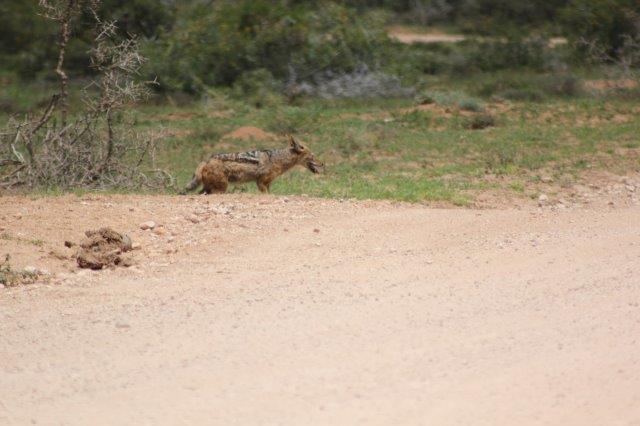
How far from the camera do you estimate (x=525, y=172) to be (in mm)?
13953

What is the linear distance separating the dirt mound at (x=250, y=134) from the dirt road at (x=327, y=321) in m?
6.78

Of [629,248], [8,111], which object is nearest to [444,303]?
[629,248]

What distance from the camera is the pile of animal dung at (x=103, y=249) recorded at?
888cm

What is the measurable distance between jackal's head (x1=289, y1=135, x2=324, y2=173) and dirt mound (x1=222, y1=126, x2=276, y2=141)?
360 cm

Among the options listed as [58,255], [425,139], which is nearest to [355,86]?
[425,139]

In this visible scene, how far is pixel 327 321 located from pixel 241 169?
205 inches

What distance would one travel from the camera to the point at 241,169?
39.9 feet

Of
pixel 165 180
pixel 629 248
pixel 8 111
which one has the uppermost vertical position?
pixel 629 248

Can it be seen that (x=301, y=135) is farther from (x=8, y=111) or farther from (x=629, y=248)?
(x=629, y=248)

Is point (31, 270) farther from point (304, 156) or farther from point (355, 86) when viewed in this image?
point (355, 86)

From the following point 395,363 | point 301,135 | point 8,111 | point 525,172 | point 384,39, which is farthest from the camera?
point 384,39

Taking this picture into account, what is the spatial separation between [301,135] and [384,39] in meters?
6.27

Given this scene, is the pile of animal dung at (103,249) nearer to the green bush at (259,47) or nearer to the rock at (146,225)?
the rock at (146,225)

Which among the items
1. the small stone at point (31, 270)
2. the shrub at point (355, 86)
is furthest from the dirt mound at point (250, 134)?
the small stone at point (31, 270)
